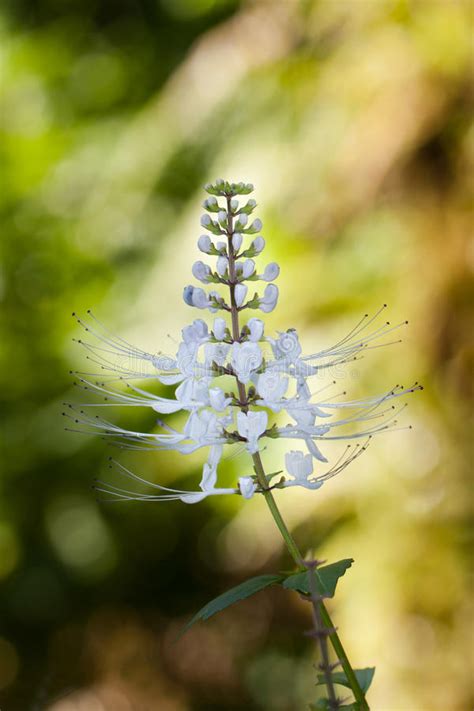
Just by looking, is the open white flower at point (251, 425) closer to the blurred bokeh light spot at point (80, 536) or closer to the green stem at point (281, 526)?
the green stem at point (281, 526)

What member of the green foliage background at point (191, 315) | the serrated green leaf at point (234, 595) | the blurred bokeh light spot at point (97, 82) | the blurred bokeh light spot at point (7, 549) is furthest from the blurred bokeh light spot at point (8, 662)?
the serrated green leaf at point (234, 595)

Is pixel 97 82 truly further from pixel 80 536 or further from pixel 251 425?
pixel 251 425

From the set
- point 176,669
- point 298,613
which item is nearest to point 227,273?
point 298,613

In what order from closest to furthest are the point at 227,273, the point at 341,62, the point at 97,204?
1. the point at 227,273
2. the point at 341,62
3. the point at 97,204

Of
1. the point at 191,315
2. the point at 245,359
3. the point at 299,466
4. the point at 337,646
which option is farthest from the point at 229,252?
the point at 191,315

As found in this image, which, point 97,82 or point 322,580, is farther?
point 97,82

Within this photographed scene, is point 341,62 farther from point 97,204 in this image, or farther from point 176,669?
point 176,669

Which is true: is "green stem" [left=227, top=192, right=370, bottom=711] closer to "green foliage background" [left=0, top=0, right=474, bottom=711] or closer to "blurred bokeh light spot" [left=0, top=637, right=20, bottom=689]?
"green foliage background" [left=0, top=0, right=474, bottom=711]
